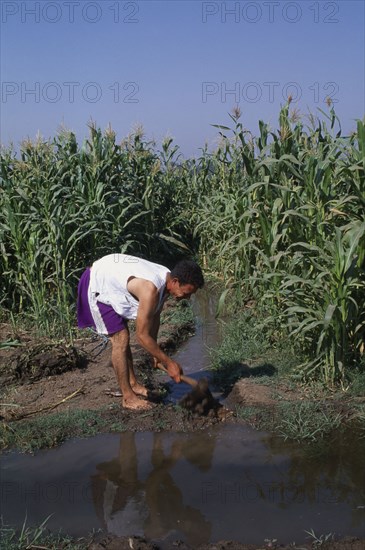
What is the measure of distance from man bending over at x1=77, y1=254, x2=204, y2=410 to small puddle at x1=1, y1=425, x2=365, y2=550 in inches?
21.7

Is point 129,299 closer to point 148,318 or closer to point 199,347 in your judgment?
point 148,318

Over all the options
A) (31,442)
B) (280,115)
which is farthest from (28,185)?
(31,442)

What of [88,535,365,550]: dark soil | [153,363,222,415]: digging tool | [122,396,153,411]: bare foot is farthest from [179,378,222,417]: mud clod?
[88,535,365,550]: dark soil

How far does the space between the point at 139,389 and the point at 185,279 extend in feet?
3.73

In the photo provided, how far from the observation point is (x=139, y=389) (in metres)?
5.42

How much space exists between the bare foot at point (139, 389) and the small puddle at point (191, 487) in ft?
1.87

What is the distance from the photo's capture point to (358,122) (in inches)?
204

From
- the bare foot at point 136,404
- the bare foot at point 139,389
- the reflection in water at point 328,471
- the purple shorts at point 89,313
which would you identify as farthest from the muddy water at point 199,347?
the reflection in water at point 328,471

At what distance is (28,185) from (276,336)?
133 inches

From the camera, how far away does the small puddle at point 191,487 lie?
11.8ft

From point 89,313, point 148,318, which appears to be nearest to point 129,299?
point 148,318

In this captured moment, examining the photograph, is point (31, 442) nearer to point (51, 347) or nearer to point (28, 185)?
point (51, 347)

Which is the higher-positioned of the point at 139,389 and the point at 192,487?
the point at 139,389

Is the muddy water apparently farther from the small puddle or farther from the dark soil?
the dark soil
